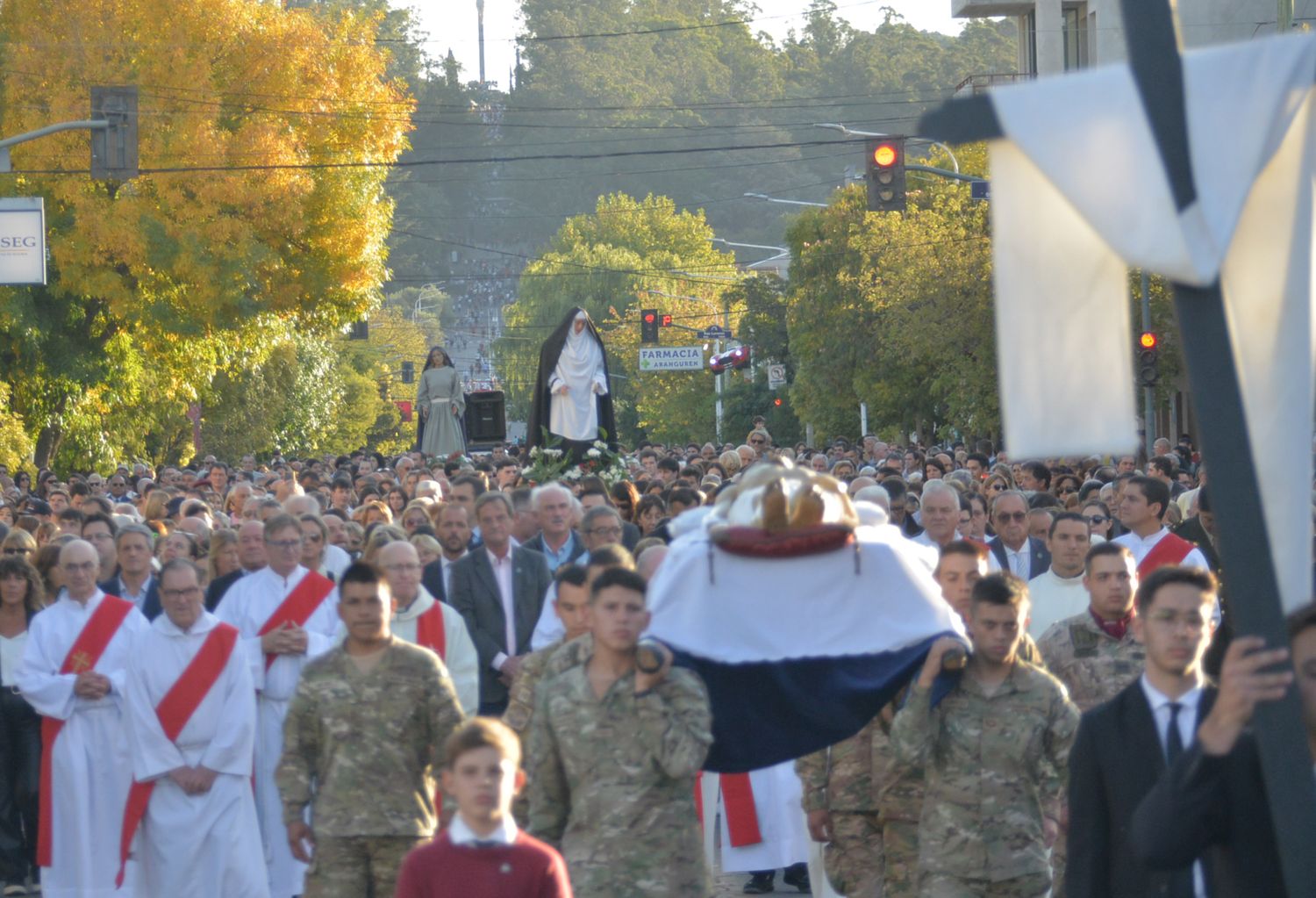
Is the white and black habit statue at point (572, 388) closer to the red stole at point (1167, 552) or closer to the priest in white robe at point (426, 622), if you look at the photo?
the red stole at point (1167, 552)

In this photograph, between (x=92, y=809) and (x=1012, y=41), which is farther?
(x=1012, y=41)

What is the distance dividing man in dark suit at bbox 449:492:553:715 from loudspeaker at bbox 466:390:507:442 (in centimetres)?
1904

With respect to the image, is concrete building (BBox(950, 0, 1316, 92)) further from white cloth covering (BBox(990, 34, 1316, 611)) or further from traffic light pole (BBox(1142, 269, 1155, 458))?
white cloth covering (BBox(990, 34, 1316, 611))

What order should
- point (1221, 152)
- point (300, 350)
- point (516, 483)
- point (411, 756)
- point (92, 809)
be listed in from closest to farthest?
point (1221, 152)
point (411, 756)
point (92, 809)
point (516, 483)
point (300, 350)

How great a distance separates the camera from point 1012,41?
154000mm

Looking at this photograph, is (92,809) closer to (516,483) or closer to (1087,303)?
(1087,303)

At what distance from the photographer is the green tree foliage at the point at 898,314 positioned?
3612cm

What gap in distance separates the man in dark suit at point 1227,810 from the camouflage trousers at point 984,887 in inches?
98.4

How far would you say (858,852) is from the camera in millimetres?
7977

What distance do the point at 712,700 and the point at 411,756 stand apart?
1.31 meters

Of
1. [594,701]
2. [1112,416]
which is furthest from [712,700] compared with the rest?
[1112,416]

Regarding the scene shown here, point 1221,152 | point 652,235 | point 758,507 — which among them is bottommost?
point 758,507

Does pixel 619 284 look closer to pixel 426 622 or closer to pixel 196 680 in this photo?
pixel 426 622

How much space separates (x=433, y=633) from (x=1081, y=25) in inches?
1730
